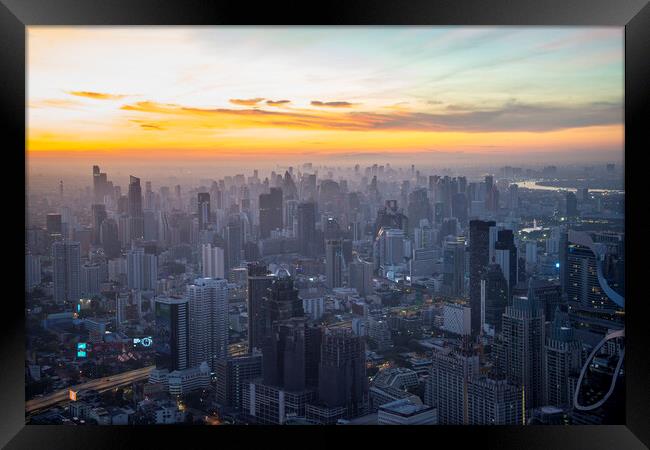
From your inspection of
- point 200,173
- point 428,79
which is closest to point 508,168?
point 428,79

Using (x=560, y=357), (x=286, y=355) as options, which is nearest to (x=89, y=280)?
(x=286, y=355)

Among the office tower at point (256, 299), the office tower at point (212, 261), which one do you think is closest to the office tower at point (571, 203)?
the office tower at point (256, 299)

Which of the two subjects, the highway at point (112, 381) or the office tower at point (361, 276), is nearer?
the highway at point (112, 381)

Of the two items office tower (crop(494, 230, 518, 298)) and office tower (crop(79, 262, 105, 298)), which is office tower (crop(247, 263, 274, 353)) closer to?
office tower (crop(79, 262, 105, 298))

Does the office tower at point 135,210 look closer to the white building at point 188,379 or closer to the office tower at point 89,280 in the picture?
the office tower at point 89,280

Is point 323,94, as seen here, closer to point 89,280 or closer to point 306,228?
point 306,228

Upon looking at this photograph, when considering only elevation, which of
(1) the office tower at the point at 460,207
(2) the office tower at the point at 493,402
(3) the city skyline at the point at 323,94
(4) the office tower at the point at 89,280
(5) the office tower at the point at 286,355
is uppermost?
(3) the city skyline at the point at 323,94
